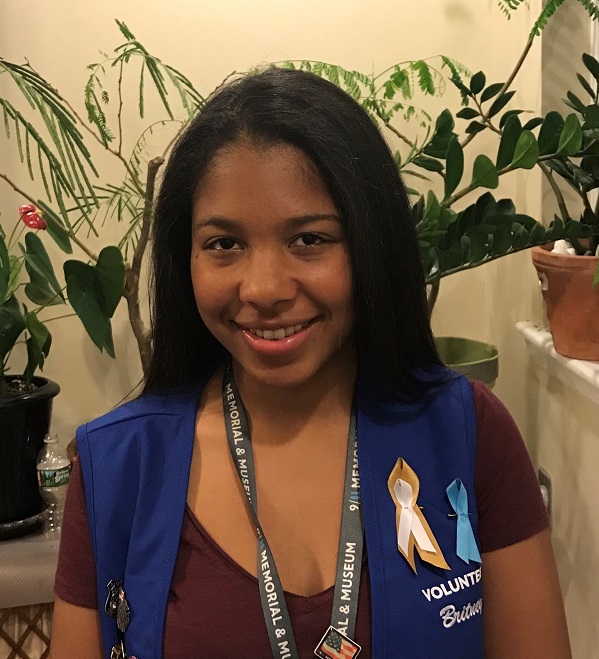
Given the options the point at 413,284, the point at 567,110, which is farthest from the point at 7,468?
the point at 567,110

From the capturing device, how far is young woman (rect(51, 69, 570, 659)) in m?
0.83

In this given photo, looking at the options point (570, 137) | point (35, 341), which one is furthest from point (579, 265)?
point (35, 341)

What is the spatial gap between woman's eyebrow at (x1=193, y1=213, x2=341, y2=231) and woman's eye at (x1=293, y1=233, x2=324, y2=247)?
0.02 metres

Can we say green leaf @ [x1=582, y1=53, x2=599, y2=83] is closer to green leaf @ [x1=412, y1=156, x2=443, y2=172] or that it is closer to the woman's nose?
green leaf @ [x1=412, y1=156, x2=443, y2=172]

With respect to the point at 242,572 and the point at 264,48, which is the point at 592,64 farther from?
the point at 242,572

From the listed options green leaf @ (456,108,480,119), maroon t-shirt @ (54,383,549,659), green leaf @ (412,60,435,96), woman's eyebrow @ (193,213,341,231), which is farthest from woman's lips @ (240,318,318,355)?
green leaf @ (412,60,435,96)

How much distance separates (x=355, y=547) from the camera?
2.82 feet

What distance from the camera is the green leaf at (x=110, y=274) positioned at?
1386mm

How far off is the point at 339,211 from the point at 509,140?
62 cm

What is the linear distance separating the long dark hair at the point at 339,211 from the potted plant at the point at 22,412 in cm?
56

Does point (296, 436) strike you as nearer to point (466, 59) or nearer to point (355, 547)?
point (355, 547)

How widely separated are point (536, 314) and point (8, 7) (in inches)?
57.3

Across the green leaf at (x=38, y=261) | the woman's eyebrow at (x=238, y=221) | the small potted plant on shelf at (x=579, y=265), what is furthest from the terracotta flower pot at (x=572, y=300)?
the green leaf at (x=38, y=261)

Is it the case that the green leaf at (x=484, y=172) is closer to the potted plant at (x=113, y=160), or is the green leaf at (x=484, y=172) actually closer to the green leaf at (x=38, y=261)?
the potted plant at (x=113, y=160)
